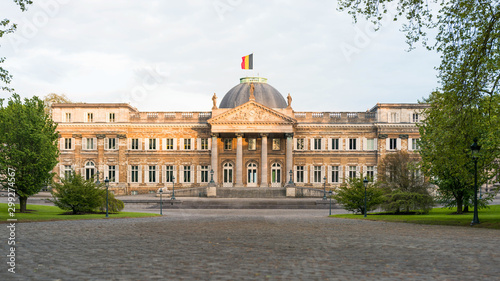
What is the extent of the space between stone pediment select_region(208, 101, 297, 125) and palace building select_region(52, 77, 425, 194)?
2550 mm

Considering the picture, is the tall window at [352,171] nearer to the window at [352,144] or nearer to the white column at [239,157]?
the window at [352,144]

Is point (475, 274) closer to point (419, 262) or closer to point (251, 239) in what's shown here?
point (419, 262)

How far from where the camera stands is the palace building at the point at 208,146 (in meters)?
Answer: 73.4

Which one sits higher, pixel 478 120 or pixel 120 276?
pixel 478 120

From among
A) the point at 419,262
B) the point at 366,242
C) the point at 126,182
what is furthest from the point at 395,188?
the point at 126,182

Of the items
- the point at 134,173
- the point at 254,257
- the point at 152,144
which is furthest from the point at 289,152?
the point at 254,257

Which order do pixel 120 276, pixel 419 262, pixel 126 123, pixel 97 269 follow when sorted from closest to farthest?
pixel 120 276
pixel 97 269
pixel 419 262
pixel 126 123

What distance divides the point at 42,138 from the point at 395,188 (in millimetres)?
27652

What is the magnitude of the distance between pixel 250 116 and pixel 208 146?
8.55 metres

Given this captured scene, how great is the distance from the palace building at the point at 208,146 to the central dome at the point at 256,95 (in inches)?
310

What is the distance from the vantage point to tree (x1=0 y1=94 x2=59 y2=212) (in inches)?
1448

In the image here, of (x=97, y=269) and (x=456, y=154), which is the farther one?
(x=456, y=154)

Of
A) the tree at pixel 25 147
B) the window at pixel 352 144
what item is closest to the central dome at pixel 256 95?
the window at pixel 352 144

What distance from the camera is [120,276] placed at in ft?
32.6
